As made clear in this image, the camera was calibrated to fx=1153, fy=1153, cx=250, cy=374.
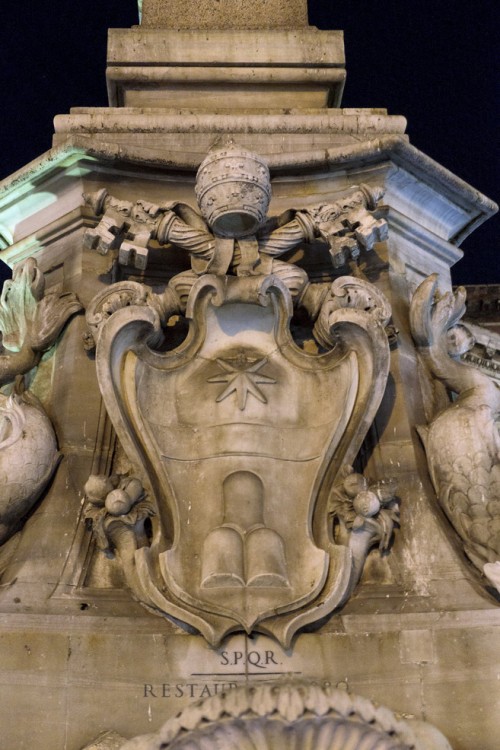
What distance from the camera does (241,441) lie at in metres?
7.79

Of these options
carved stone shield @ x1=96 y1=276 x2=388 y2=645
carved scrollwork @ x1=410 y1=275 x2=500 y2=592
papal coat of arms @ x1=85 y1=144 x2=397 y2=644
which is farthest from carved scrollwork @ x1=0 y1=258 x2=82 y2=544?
carved scrollwork @ x1=410 y1=275 x2=500 y2=592

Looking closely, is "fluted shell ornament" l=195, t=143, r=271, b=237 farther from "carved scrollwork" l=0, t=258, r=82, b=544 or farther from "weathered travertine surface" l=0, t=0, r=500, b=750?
"carved scrollwork" l=0, t=258, r=82, b=544

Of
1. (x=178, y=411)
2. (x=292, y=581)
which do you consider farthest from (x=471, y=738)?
(x=178, y=411)

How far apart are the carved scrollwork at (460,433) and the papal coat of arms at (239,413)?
472 millimetres

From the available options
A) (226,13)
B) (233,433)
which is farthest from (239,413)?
(226,13)

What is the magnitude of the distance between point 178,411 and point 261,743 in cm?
265

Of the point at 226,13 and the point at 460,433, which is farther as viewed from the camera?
the point at 226,13

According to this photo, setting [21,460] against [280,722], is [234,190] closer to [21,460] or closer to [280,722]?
[21,460]

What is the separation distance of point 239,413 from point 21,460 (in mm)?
1519

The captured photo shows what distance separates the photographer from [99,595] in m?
7.40

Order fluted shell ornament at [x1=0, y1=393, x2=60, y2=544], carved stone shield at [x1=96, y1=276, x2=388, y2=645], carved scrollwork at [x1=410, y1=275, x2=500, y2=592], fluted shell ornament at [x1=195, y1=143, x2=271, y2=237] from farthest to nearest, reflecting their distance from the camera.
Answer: fluted shell ornament at [x1=195, y1=143, x2=271, y2=237], fluted shell ornament at [x1=0, y1=393, x2=60, y2=544], carved scrollwork at [x1=410, y1=275, x2=500, y2=592], carved stone shield at [x1=96, y1=276, x2=388, y2=645]

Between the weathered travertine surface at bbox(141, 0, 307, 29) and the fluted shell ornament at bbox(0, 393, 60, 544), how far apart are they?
4879 mm

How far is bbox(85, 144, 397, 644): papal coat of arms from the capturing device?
7.27 metres

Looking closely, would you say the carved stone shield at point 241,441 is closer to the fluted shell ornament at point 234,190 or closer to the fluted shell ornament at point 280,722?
the fluted shell ornament at point 234,190
